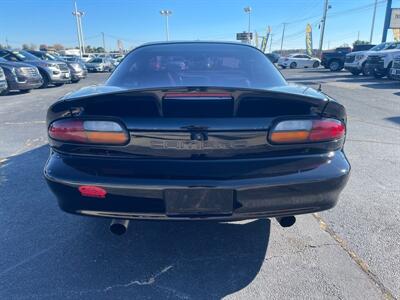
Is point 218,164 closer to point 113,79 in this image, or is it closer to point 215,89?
point 215,89

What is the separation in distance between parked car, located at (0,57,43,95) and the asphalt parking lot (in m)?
9.76

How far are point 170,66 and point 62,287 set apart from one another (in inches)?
77.4

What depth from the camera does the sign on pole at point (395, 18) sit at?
25166mm

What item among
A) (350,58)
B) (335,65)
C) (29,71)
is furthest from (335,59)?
(29,71)

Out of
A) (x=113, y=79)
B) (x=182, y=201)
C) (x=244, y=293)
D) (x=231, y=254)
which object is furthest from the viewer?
(x=113, y=79)

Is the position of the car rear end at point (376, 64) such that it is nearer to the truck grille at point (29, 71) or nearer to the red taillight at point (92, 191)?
the truck grille at point (29, 71)

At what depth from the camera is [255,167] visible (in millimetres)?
1869

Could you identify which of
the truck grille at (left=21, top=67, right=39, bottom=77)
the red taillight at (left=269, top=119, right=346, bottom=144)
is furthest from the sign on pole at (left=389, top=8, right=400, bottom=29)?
the red taillight at (left=269, top=119, right=346, bottom=144)

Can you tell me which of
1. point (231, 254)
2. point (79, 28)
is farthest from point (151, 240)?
point (79, 28)

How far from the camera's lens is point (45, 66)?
549 inches

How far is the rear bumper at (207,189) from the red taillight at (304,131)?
0.53 feet

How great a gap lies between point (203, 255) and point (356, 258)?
3.67ft

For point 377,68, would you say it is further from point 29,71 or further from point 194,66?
point 194,66

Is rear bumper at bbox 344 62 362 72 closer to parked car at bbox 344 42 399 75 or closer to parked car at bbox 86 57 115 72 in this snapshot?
parked car at bbox 344 42 399 75
